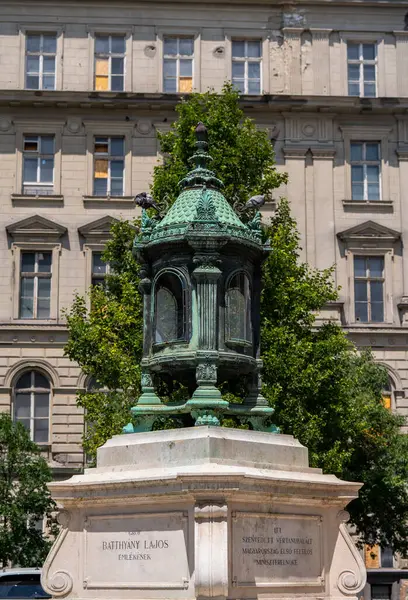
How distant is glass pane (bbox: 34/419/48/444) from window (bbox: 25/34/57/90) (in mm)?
11814

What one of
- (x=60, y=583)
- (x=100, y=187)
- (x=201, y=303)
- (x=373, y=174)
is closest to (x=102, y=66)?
(x=100, y=187)

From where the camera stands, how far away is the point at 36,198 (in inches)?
1590

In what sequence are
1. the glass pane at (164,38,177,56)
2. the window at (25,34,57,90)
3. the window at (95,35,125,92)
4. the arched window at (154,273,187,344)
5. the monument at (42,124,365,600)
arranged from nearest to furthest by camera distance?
the monument at (42,124,365,600) → the arched window at (154,273,187,344) → the window at (25,34,57,90) → the window at (95,35,125,92) → the glass pane at (164,38,177,56)

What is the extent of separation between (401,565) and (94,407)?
15.1m

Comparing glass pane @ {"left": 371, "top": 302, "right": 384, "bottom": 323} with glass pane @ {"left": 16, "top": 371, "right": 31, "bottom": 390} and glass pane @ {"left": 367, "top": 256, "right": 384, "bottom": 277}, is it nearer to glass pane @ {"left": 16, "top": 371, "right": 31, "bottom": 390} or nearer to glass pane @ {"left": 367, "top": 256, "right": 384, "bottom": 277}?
glass pane @ {"left": 367, "top": 256, "right": 384, "bottom": 277}

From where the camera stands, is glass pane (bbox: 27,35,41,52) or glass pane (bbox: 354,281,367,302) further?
glass pane (bbox: 27,35,41,52)

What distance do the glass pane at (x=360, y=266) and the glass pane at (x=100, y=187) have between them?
29.7 ft

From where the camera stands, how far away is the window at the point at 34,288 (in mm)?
39656

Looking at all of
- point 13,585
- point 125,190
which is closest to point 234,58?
point 125,190

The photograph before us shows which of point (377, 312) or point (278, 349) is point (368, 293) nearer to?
point (377, 312)

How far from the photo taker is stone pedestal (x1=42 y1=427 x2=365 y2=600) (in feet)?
35.2

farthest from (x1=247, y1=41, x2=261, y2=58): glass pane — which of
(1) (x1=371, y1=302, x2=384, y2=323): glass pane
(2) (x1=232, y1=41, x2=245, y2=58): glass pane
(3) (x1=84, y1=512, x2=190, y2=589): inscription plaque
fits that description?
(3) (x1=84, y1=512, x2=190, y2=589): inscription plaque

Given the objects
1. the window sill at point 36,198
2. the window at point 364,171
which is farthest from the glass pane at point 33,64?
the window at point 364,171

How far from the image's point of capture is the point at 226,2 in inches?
1646
